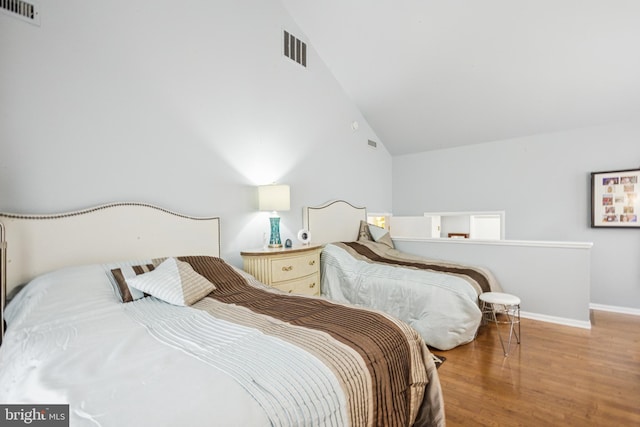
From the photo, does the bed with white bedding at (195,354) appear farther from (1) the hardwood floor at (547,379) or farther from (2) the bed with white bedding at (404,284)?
(2) the bed with white bedding at (404,284)

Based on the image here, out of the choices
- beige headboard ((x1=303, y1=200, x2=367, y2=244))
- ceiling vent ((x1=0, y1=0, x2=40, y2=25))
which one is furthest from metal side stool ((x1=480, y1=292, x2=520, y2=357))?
ceiling vent ((x1=0, y1=0, x2=40, y2=25))

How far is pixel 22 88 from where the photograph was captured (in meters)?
1.68

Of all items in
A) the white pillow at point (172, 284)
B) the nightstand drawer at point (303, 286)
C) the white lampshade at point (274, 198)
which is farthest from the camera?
the white lampshade at point (274, 198)

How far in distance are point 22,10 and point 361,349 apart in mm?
2497

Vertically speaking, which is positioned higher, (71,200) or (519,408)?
(71,200)

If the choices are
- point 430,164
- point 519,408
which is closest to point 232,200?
point 519,408

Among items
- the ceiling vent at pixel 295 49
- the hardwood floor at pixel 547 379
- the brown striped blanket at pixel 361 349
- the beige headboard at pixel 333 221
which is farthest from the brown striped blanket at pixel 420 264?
the ceiling vent at pixel 295 49

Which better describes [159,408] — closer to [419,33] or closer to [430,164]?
[419,33]

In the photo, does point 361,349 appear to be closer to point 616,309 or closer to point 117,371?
point 117,371

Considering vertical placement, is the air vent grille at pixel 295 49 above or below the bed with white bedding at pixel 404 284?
above

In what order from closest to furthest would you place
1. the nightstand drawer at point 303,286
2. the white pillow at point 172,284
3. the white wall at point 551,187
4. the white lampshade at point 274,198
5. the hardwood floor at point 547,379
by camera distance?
the white pillow at point 172,284, the hardwood floor at point 547,379, the nightstand drawer at point 303,286, the white lampshade at point 274,198, the white wall at point 551,187

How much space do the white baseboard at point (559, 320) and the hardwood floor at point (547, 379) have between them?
0.24 ft

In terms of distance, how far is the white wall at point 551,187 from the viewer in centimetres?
346

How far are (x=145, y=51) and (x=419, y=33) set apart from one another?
2536mm
